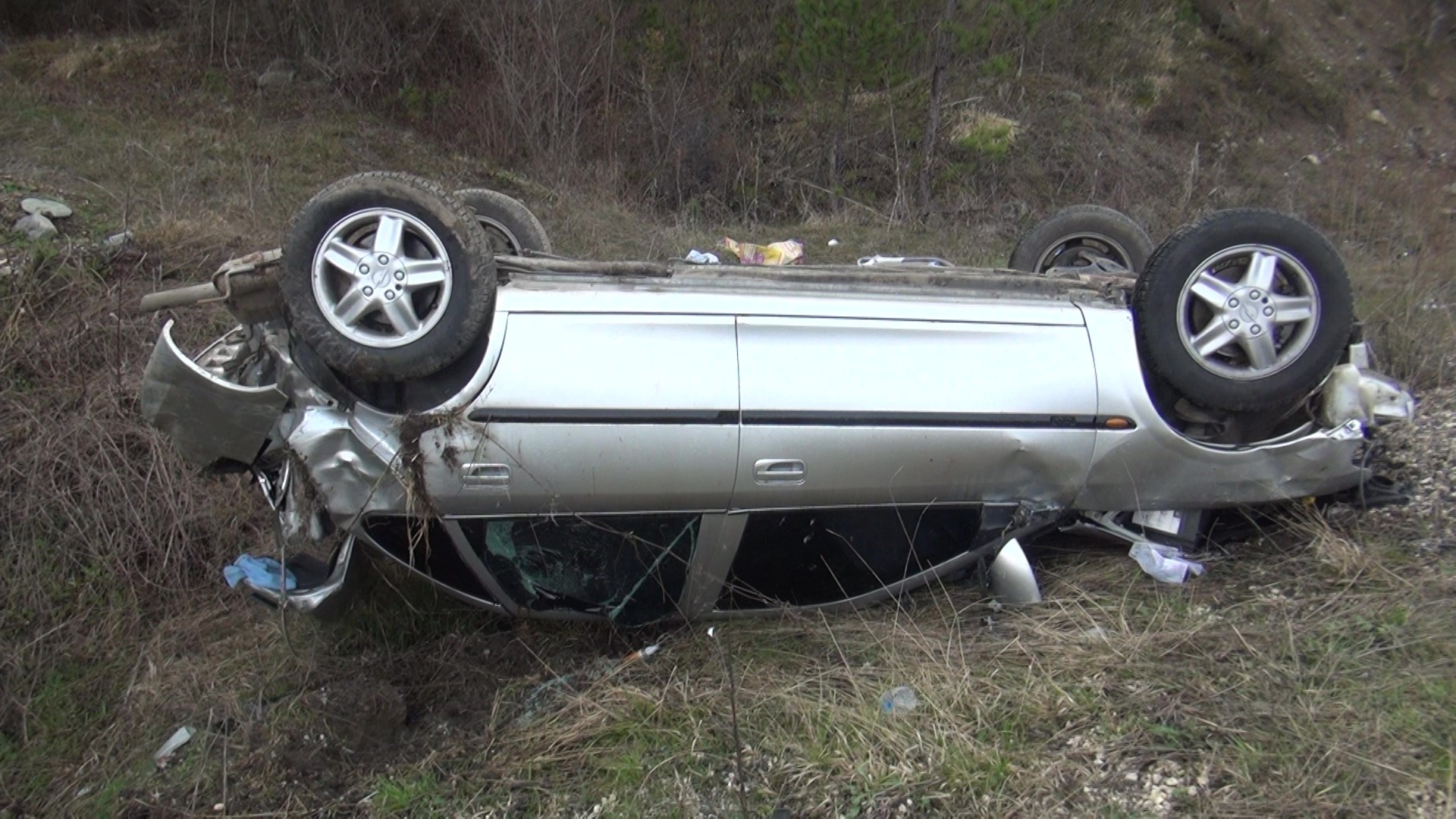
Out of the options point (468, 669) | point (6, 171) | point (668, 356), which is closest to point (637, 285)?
point (668, 356)

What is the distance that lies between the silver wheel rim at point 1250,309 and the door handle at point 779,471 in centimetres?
137

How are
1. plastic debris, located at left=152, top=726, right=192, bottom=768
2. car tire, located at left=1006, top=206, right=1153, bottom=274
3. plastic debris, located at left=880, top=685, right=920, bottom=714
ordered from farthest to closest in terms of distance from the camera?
1. car tire, located at left=1006, top=206, right=1153, bottom=274
2. plastic debris, located at left=152, top=726, right=192, bottom=768
3. plastic debris, located at left=880, top=685, right=920, bottom=714

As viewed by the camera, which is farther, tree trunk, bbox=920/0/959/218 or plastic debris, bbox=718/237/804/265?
tree trunk, bbox=920/0/959/218

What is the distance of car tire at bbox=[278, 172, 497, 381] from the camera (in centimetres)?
A: 298

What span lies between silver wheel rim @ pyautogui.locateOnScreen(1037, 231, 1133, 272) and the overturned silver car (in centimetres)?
116

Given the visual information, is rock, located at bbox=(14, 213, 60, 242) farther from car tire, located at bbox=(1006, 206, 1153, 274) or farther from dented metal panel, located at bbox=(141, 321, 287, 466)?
car tire, located at bbox=(1006, 206, 1153, 274)

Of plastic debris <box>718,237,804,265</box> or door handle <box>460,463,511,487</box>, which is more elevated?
door handle <box>460,463,511,487</box>

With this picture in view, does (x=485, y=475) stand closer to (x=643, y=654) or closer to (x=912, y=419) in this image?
(x=643, y=654)

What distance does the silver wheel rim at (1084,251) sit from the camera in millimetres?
4594

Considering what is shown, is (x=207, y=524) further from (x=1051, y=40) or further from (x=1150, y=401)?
(x=1051, y=40)

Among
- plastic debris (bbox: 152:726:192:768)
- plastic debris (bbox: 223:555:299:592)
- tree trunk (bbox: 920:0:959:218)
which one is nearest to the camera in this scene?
plastic debris (bbox: 223:555:299:592)

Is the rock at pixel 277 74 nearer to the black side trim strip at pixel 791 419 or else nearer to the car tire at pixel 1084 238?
the car tire at pixel 1084 238

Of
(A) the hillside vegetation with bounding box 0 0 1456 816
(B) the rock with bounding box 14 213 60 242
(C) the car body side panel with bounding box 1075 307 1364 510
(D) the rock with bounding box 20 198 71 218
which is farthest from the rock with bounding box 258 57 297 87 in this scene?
(C) the car body side panel with bounding box 1075 307 1364 510

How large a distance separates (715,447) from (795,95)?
29.2 feet
